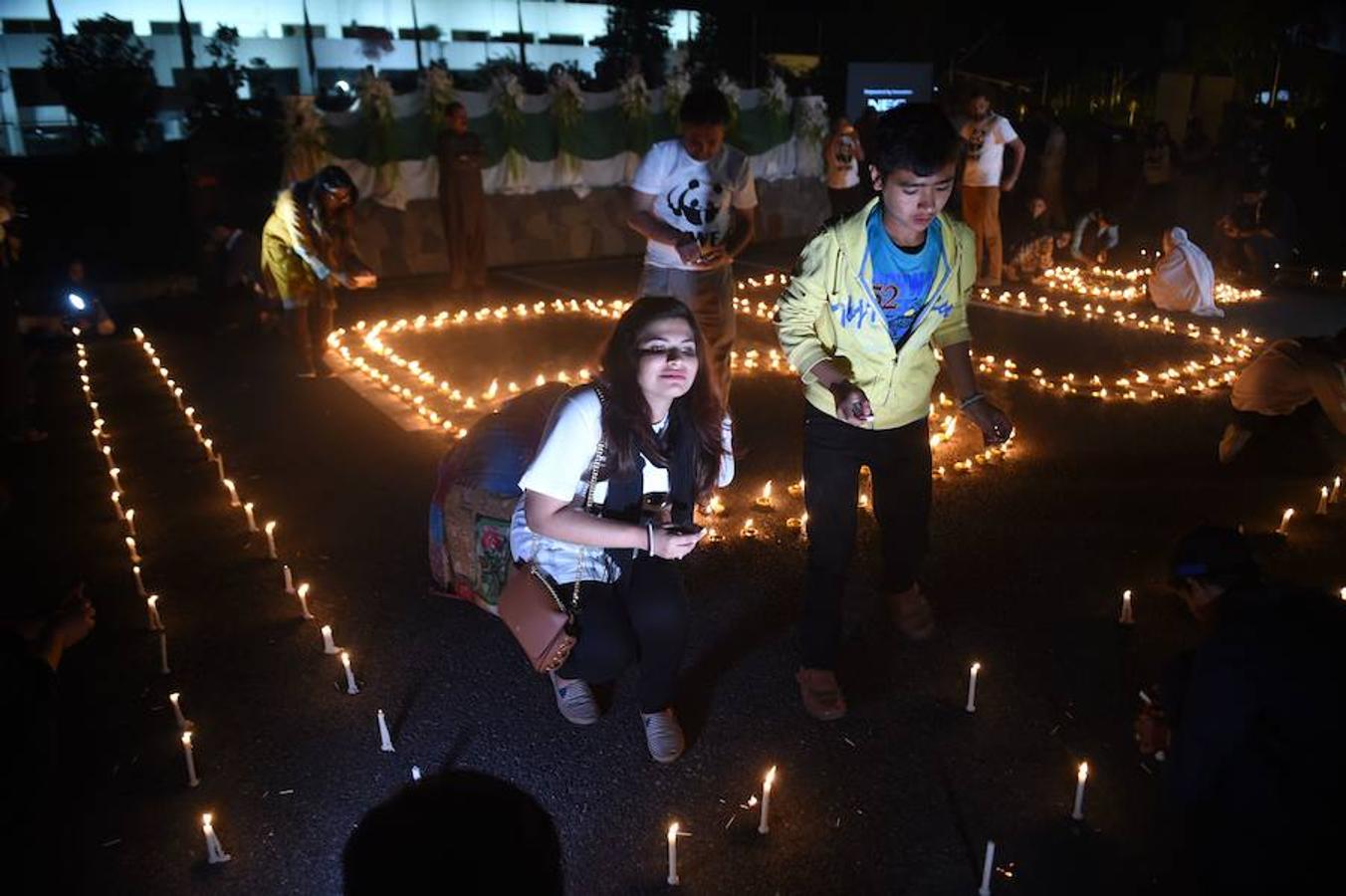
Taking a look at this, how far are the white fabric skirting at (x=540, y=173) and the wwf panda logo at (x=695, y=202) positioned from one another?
7602 mm

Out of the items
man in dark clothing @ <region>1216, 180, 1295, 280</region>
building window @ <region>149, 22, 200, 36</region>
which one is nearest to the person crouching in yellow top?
man in dark clothing @ <region>1216, 180, 1295, 280</region>

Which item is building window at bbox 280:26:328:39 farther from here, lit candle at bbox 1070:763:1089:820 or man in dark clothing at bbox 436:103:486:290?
lit candle at bbox 1070:763:1089:820

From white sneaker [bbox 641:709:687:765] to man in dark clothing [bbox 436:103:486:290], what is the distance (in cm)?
911

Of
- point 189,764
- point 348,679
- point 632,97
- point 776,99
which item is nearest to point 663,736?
point 348,679

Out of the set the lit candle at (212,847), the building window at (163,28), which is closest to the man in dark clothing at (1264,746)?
the lit candle at (212,847)

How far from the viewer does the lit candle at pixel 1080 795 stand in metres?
3.02

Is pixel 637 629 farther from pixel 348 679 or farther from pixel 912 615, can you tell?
pixel 912 615

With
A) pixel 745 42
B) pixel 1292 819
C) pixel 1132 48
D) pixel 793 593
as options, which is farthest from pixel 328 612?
pixel 1132 48

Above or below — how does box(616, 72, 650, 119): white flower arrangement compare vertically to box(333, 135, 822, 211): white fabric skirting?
above

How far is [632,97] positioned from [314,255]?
7.02 meters

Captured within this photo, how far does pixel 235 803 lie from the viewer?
10.5 ft

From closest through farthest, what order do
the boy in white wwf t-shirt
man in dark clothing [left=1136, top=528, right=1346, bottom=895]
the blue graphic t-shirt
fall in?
1. man in dark clothing [left=1136, top=528, right=1346, bottom=895]
2. the blue graphic t-shirt
3. the boy in white wwf t-shirt

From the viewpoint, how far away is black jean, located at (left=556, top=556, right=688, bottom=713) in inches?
130

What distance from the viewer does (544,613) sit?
319 centimetres
